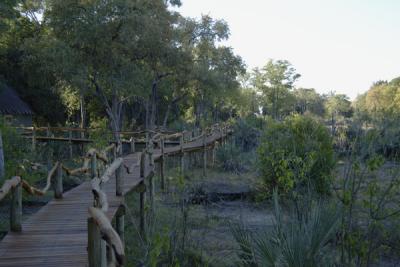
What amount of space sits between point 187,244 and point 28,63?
20891 millimetres

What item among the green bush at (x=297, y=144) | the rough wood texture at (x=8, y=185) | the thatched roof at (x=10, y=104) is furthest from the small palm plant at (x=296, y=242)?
the thatched roof at (x=10, y=104)

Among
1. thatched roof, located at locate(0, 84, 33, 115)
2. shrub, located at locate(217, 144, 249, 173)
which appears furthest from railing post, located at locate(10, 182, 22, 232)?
thatched roof, located at locate(0, 84, 33, 115)

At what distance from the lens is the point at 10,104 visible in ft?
87.7

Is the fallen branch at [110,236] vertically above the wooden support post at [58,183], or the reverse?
the fallen branch at [110,236]

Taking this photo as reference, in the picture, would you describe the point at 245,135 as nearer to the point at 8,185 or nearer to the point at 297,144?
the point at 297,144

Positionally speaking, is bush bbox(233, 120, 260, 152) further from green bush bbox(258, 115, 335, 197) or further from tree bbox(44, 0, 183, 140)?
green bush bbox(258, 115, 335, 197)

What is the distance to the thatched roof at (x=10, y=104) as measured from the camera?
85.2 ft

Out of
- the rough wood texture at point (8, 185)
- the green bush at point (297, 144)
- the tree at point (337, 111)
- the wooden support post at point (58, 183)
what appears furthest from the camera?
the green bush at point (297, 144)

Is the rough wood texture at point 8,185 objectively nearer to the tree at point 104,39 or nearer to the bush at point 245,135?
the tree at point 104,39

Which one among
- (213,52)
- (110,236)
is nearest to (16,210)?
(110,236)

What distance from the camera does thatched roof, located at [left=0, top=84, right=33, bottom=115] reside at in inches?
1022

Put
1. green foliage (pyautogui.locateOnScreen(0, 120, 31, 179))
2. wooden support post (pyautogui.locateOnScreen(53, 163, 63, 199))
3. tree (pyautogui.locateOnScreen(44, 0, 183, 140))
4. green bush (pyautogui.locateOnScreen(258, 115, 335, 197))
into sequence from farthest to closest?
1. tree (pyautogui.locateOnScreen(44, 0, 183, 140))
2. green bush (pyautogui.locateOnScreen(258, 115, 335, 197))
3. green foliage (pyautogui.locateOnScreen(0, 120, 31, 179))
4. wooden support post (pyautogui.locateOnScreen(53, 163, 63, 199))

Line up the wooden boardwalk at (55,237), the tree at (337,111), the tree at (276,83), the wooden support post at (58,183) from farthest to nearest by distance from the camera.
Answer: the tree at (276,83)
the tree at (337,111)
the wooden support post at (58,183)
the wooden boardwalk at (55,237)

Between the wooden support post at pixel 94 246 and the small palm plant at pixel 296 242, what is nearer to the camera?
the wooden support post at pixel 94 246
